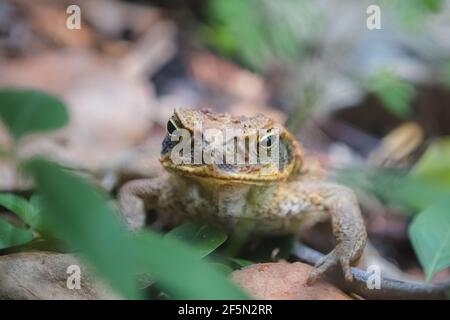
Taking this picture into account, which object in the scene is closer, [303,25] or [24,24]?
[303,25]

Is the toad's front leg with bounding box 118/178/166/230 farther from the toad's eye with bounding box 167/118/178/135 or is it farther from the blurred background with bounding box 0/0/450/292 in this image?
the blurred background with bounding box 0/0/450/292

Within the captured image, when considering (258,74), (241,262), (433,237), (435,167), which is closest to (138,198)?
(241,262)

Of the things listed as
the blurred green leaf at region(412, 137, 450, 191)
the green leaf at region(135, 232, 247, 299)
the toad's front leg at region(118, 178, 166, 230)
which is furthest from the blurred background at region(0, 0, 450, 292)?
the green leaf at region(135, 232, 247, 299)

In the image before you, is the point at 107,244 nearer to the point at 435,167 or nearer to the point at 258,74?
the point at 435,167

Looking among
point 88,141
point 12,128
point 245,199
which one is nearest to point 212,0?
point 88,141

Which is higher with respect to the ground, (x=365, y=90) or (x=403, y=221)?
(x=365, y=90)

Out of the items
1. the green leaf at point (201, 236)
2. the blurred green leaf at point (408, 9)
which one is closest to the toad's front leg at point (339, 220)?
the green leaf at point (201, 236)

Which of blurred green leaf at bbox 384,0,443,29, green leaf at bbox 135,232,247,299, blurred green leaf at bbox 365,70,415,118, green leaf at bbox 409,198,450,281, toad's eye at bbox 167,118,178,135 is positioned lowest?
green leaf at bbox 409,198,450,281

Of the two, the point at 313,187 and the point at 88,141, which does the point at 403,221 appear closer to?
the point at 313,187
